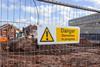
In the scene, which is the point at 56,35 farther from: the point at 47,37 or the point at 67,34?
the point at 67,34

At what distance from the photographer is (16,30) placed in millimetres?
5879

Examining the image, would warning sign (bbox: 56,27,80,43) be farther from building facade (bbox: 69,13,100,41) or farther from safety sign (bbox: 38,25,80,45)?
building facade (bbox: 69,13,100,41)

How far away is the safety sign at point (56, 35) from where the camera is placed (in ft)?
19.4

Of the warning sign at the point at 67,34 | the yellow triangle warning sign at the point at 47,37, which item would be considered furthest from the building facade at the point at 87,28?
the yellow triangle warning sign at the point at 47,37

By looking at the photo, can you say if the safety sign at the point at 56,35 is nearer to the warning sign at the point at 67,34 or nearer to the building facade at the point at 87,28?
the warning sign at the point at 67,34

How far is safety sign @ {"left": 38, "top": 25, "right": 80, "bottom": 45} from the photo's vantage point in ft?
19.4

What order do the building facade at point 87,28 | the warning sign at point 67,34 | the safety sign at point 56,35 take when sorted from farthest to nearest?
the building facade at point 87,28, the warning sign at point 67,34, the safety sign at point 56,35

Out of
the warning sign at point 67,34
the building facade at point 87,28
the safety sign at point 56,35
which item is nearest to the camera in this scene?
the safety sign at point 56,35

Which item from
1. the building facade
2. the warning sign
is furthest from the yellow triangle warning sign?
the building facade

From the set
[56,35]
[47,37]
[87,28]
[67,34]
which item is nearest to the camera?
[47,37]

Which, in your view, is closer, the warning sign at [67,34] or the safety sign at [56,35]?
the safety sign at [56,35]

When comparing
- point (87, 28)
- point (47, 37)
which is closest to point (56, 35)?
point (47, 37)

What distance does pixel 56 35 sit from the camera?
20.1 ft

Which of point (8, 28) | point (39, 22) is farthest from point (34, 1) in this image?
point (8, 28)
